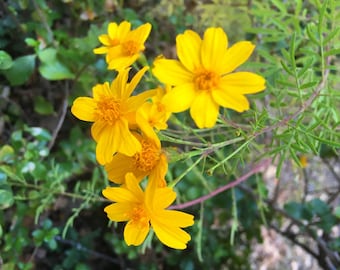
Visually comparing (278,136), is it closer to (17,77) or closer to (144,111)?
(144,111)

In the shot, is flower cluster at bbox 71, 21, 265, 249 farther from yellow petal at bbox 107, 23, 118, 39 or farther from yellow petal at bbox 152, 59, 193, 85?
yellow petal at bbox 107, 23, 118, 39

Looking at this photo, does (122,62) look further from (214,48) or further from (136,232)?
(136,232)

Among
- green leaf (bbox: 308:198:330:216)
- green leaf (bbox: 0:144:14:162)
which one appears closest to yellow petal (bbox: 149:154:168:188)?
green leaf (bbox: 0:144:14:162)

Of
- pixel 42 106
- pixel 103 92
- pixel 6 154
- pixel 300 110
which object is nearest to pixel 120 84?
pixel 103 92

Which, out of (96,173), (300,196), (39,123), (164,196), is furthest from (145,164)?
(300,196)

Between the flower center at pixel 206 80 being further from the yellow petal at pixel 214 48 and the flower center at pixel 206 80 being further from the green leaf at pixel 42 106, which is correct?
the green leaf at pixel 42 106

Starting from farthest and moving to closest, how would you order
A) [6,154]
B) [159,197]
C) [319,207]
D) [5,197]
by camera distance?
[319,207] → [6,154] → [5,197] → [159,197]
